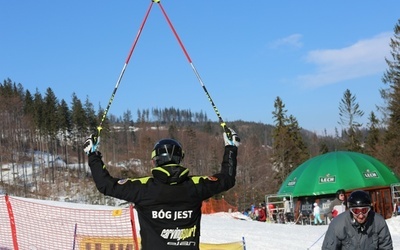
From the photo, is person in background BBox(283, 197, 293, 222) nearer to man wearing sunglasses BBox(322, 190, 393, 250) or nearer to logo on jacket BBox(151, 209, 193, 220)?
man wearing sunglasses BBox(322, 190, 393, 250)

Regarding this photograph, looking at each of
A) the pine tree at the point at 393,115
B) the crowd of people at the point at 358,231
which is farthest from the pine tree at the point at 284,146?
the crowd of people at the point at 358,231

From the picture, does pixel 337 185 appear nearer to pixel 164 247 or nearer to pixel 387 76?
pixel 164 247

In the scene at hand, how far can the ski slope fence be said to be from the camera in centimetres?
1064

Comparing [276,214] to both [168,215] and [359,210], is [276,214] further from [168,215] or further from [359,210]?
[168,215]

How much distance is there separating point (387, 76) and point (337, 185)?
30.2 metres

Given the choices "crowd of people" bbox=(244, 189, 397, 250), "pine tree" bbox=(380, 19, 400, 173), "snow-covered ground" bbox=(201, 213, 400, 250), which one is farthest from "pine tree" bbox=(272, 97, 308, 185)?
"crowd of people" bbox=(244, 189, 397, 250)

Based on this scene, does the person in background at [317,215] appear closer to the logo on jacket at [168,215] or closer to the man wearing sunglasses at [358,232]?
the man wearing sunglasses at [358,232]

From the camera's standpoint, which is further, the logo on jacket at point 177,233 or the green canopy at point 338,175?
the green canopy at point 338,175

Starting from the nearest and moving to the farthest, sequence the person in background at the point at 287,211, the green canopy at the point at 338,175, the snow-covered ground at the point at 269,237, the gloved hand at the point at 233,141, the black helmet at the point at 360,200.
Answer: the gloved hand at the point at 233,141 < the black helmet at the point at 360,200 < the snow-covered ground at the point at 269,237 < the green canopy at the point at 338,175 < the person in background at the point at 287,211

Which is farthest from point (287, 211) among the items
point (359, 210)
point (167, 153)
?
point (167, 153)

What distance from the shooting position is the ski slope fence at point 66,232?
1064 centimetres

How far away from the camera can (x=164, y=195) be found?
A: 388 centimetres

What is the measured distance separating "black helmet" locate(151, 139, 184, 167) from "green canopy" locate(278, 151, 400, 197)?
25378mm

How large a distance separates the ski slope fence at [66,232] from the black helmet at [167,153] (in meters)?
5.87
